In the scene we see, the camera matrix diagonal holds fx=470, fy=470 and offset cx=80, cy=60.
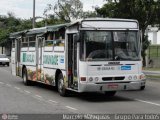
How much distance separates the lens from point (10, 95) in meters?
18.2

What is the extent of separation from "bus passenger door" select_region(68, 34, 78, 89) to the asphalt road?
2.03 ft

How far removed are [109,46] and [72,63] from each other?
5.21 ft

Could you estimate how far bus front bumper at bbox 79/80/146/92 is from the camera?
15.5 meters

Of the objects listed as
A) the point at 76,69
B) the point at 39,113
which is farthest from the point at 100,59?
the point at 39,113

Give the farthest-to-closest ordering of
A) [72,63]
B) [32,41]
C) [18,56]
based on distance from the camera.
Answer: [18,56]
[32,41]
[72,63]

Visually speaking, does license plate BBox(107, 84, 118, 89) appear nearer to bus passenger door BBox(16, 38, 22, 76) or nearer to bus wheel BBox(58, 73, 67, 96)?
bus wheel BBox(58, 73, 67, 96)

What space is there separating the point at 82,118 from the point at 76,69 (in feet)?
14.9

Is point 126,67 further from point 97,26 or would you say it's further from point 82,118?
point 82,118

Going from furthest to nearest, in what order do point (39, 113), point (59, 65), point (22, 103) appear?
point (59, 65), point (22, 103), point (39, 113)

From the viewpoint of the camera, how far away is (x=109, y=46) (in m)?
15.9

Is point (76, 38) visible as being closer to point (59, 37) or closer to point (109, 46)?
point (109, 46)

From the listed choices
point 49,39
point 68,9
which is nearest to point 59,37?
point 49,39

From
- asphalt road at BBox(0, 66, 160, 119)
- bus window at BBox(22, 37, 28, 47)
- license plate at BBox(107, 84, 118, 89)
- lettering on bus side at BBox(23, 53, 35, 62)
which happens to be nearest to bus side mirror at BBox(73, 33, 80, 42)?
license plate at BBox(107, 84, 118, 89)

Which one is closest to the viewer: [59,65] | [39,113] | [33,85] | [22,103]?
[39,113]
